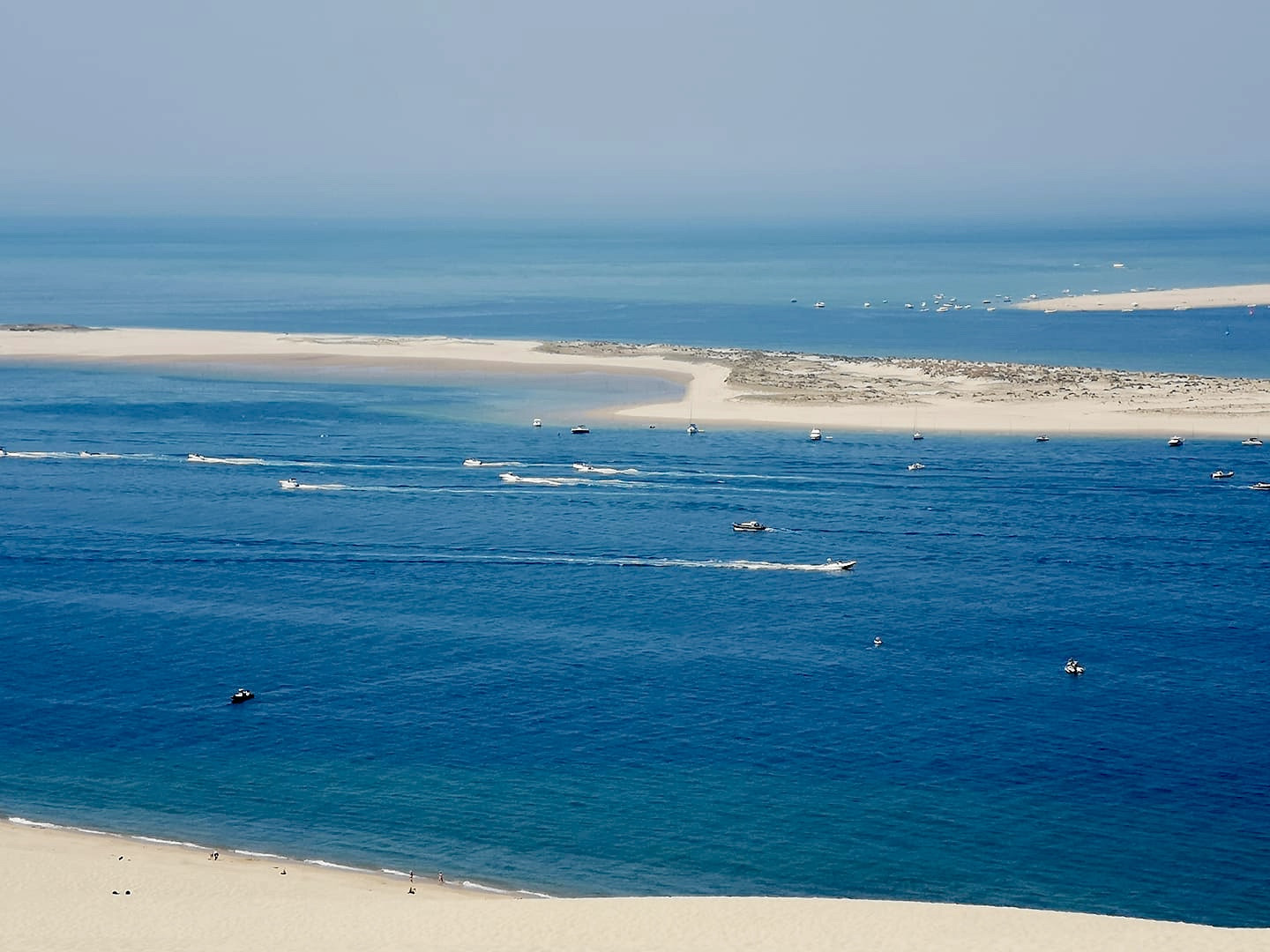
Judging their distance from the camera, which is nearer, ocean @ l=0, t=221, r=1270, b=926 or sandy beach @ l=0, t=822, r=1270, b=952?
sandy beach @ l=0, t=822, r=1270, b=952

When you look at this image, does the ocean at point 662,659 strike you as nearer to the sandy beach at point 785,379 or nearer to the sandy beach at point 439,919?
the sandy beach at point 439,919

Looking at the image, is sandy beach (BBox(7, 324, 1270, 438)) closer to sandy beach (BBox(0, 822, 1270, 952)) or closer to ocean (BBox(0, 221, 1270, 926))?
ocean (BBox(0, 221, 1270, 926))

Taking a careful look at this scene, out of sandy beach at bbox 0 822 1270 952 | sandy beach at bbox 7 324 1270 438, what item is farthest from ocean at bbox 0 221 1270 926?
sandy beach at bbox 7 324 1270 438

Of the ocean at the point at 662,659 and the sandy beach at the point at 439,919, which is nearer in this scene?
the sandy beach at the point at 439,919

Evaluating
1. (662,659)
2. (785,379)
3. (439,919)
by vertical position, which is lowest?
(439,919)

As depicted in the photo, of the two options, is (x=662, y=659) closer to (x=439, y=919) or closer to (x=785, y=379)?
(x=439, y=919)

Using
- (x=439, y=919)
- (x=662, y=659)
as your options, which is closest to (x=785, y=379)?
(x=662, y=659)

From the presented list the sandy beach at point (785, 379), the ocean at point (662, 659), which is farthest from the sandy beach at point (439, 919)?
the sandy beach at point (785, 379)
